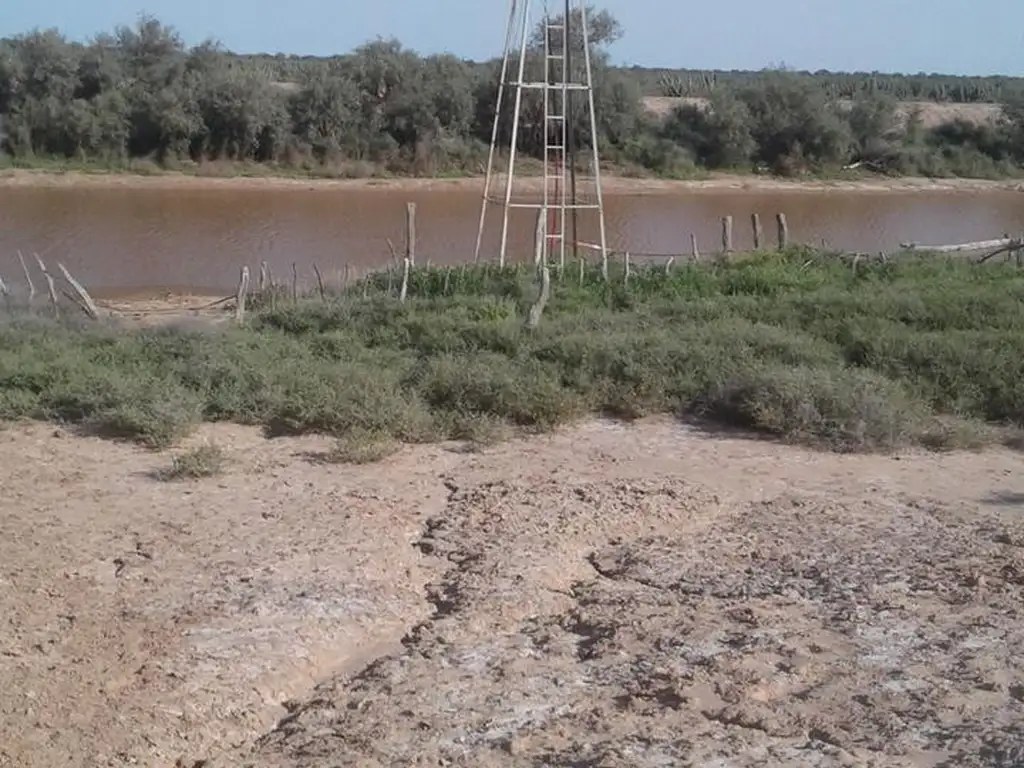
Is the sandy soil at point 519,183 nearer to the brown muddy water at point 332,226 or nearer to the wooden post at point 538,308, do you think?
the brown muddy water at point 332,226

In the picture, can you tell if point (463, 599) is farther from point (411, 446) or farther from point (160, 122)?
point (160, 122)

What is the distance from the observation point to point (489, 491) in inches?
329

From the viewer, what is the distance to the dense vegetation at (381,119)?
3853 cm

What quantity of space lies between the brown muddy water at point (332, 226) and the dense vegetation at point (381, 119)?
3859mm

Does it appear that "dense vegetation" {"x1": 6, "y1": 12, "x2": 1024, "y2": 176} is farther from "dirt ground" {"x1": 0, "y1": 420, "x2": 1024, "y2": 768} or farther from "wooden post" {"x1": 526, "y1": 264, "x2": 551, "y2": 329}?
"dirt ground" {"x1": 0, "y1": 420, "x2": 1024, "y2": 768}

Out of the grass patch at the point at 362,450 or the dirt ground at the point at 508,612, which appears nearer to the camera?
the dirt ground at the point at 508,612

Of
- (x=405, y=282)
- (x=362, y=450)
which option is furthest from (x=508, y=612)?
(x=405, y=282)

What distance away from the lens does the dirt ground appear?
4945mm

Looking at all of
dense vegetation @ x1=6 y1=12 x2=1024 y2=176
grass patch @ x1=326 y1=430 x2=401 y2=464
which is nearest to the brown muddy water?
dense vegetation @ x1=6 y1=12 x2=1024 y2=176

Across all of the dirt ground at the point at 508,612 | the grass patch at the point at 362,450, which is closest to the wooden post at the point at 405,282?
the grass patch at the point at 362,450

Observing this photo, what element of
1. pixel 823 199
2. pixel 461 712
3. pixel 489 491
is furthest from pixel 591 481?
pixel 823 199

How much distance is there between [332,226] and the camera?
1131 inches

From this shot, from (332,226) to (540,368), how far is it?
18212 mm

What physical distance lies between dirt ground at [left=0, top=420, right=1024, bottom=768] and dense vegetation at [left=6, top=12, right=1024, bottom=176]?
88.0 ft
